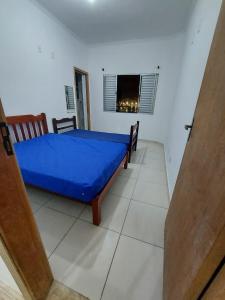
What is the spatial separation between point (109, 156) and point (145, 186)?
0.83 metres

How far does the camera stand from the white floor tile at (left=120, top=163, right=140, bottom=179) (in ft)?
8.13

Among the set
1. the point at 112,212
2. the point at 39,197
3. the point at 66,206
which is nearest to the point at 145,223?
the point at 112,212

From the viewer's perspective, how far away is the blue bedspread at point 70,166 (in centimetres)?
133

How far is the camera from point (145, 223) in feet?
5.07

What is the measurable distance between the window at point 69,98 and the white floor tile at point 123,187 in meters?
2.42

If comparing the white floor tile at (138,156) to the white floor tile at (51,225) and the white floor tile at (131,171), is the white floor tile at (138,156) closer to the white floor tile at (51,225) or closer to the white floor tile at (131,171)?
the white floor tile at (131,171)

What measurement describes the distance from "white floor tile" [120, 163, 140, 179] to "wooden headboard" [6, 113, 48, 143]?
1918mm

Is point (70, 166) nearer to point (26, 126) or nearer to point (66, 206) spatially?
point (66, 206)

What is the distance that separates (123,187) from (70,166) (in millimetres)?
960

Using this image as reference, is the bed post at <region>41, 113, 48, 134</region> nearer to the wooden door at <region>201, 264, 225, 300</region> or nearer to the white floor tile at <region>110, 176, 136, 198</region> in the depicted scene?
the white floor tile at <region>110, 176, 136, 198</region>

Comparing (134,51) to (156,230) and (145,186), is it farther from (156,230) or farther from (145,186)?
(156,230)

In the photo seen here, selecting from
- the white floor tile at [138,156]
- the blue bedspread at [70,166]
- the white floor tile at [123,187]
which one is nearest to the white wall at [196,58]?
the white floor tile at [123,187]

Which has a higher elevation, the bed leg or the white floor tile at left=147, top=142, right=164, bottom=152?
the bed leg

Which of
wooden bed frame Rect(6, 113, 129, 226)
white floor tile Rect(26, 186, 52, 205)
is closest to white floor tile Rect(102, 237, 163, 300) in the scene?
wooden bed frame Rect(6, 113, 129, 226)
